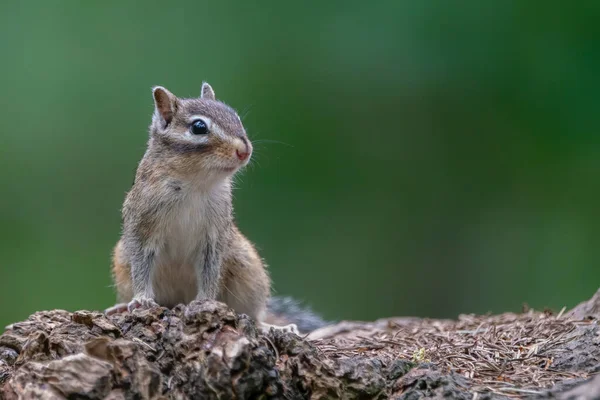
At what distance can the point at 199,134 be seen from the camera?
13.7ft

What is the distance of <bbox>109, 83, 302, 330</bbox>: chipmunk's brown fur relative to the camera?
4148 millimetres

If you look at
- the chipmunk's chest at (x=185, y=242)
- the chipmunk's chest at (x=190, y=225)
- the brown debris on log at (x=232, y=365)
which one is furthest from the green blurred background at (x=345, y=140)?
the brown debris on log at (x=232, y=365)

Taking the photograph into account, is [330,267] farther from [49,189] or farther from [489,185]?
[49,189]

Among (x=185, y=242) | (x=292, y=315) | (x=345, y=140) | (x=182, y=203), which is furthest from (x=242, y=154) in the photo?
(x=345, y=140)

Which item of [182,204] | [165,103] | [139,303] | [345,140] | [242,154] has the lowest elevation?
[139,303]

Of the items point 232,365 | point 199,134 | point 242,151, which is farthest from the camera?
point 199,134

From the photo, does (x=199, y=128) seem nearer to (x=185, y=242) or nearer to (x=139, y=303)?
(x=185, y=242)

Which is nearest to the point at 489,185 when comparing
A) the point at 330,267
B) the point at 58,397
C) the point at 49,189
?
the point at 330,267

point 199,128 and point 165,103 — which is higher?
point 165,103

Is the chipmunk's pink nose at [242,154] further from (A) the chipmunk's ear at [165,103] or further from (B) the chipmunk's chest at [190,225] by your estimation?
(A) the chipmunk's ear at [165,103]

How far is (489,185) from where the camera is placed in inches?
306

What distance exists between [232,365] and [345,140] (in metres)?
5.34

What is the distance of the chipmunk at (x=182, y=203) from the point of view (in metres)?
4.13

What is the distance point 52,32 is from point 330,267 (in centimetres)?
374
